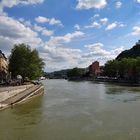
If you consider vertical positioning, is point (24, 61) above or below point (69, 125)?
above

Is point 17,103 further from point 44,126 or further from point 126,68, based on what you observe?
point 126,68

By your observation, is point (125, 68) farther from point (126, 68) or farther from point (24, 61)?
point (24, 61)

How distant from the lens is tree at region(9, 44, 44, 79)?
88.4 metres

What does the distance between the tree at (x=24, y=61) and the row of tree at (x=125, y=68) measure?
53.6 m

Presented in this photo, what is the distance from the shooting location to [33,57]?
89.9 metres

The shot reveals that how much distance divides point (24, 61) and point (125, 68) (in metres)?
68.4

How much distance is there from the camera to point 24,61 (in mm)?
88750

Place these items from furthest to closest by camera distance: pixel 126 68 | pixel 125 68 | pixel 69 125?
pixel 125 68, pixel 126 68, pixel 69 125

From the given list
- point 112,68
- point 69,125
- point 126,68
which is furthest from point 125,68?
point 69,125

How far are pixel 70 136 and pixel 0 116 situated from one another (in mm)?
11190

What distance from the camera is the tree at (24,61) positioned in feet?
290

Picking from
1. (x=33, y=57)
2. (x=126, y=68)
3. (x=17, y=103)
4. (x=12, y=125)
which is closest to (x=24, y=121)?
(x=12, y=125)

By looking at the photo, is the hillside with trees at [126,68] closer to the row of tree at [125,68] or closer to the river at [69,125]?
the row of tree at [125,68]

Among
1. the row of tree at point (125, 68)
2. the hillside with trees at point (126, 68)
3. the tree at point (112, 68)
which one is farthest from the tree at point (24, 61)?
the tree at point (112, 68)
